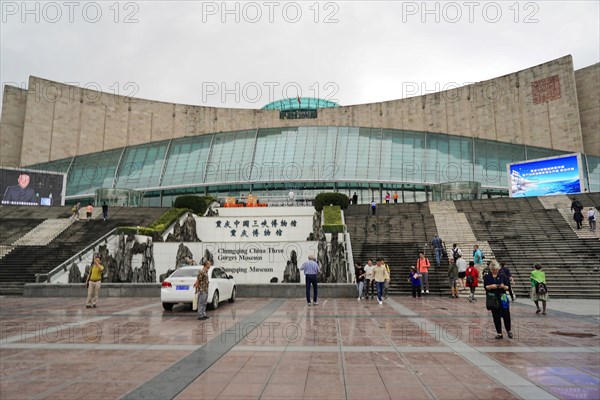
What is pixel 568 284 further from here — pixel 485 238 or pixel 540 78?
pixel 540 78

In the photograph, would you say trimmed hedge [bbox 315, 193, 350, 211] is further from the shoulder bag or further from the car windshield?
the shoulder bag

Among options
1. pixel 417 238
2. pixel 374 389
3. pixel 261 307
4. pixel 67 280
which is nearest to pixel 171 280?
pixel 261 307

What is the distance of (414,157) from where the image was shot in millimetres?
43062

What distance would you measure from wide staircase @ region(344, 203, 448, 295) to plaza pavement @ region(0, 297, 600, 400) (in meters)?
6.75

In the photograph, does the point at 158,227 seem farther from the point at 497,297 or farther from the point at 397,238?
the point at 497,297

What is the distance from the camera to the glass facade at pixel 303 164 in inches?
1635

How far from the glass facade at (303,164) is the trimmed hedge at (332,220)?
1497 cm

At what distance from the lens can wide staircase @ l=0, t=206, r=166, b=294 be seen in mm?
20328

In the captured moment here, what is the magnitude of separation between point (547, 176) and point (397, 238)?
17042 mm

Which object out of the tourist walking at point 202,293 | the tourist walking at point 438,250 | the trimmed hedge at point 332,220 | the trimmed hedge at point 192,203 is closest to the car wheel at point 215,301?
the tourist walking at point 202,293

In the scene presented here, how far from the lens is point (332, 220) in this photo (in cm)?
2488

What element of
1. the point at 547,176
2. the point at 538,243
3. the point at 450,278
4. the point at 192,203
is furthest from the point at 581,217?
the point at 192,203

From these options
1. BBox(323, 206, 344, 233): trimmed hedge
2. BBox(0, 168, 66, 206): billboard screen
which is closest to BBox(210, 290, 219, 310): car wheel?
BBox(323, 206, 344, 233): trimmed hedge

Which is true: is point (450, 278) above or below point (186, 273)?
below
